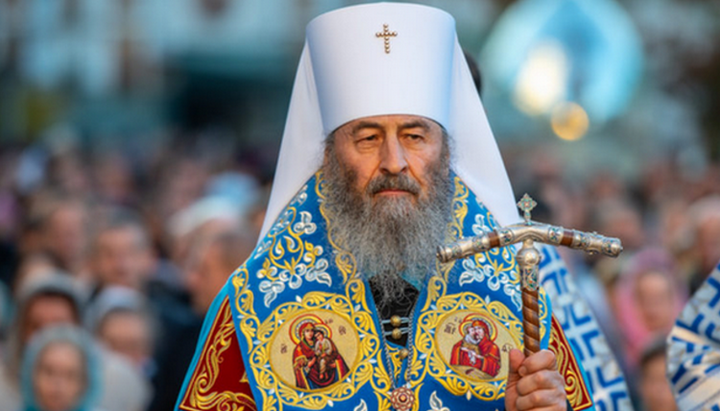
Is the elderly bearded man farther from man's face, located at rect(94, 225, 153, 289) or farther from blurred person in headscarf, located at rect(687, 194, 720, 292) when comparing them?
blurred person in headscarf, located at rect(687, 194, 720, 292)

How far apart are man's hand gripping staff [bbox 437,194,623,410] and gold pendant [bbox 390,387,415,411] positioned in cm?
43

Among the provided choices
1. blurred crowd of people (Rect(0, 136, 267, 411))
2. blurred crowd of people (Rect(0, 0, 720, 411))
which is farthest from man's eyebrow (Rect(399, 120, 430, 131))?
blurred crowd of people (Rect(0, 136, 267, 411))

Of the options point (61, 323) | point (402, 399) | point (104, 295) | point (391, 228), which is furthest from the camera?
point (104, 295)

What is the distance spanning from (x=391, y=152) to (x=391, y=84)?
34 cm

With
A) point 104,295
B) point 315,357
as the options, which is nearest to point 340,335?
point 315,357

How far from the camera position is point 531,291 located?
13.5 ft

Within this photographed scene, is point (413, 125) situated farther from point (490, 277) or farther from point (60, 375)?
point (60, 375)

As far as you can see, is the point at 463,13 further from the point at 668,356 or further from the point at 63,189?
the point at 668,356

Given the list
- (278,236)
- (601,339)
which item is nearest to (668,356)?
(601,339)

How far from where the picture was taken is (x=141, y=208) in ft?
47.0

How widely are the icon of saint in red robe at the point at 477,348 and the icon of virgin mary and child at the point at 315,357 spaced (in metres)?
0.35

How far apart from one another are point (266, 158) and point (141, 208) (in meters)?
10.1

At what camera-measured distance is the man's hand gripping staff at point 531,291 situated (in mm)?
4035

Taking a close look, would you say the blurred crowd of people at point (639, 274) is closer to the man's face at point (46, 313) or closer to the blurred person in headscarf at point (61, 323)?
the blurred person in headscarf at point (61, 323)
